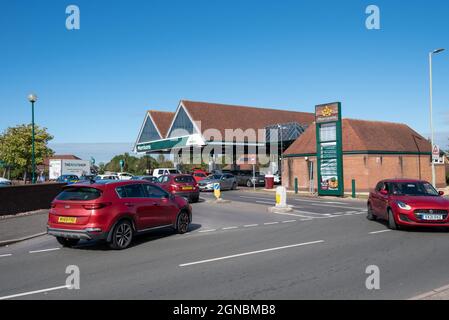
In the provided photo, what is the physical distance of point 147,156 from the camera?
6825cm

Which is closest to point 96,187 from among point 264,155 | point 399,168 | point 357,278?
point 357,278

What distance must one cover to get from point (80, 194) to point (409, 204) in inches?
332

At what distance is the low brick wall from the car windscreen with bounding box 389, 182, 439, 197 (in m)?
14.4

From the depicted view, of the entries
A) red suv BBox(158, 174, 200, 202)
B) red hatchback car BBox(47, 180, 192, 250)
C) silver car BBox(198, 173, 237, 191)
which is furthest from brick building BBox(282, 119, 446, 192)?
red hatchback car BBox(47, 180, 192, 250)

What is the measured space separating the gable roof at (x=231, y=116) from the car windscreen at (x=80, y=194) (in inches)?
1694

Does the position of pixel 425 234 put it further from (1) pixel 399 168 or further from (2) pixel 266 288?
(1) pixel 399 168

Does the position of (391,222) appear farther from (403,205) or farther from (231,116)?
(231,116)

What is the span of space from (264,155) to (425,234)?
43677 millimetres

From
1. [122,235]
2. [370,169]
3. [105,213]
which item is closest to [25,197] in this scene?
[122,235]

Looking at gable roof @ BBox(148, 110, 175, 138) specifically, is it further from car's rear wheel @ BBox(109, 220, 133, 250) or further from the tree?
car's rear wheel @ BBox(109, 220, 133, 250)

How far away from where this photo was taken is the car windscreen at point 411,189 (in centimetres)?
1236

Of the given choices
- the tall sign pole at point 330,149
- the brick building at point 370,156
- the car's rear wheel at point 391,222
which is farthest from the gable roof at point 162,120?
the car's rear wheel at point 391,222

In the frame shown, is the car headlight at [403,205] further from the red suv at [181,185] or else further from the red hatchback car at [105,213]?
the red suv at [181,185]
